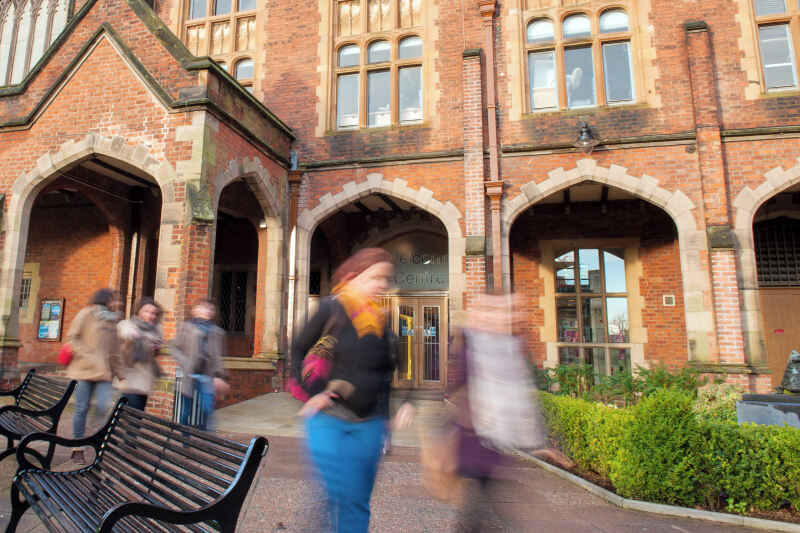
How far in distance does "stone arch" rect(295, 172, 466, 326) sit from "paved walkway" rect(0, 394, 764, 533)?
16.0 feet

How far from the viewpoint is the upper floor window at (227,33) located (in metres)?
11.5

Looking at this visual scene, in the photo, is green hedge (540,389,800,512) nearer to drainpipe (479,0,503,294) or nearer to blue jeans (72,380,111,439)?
drainpipe (479,0,503,294)

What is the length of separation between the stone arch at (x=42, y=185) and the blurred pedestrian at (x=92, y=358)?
2587mm

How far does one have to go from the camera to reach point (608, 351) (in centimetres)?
1061


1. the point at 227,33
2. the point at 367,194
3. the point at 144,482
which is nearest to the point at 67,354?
the point at 144,482

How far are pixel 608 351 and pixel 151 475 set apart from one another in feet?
33.2

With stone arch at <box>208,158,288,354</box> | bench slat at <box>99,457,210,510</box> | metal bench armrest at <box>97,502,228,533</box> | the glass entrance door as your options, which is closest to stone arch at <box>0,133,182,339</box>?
stone arch at <box>208,158,288,354</box>

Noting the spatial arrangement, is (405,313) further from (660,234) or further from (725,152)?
(725,152)

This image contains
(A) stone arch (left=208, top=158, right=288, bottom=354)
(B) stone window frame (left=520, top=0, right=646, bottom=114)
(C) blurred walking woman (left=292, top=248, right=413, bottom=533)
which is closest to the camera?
(C) blurred walking woman (left=292, top=248, right=413, bottom=533)

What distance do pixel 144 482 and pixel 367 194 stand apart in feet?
26.9

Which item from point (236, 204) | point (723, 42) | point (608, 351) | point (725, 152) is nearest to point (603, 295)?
point (608, 351)

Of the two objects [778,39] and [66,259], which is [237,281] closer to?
[66,259]

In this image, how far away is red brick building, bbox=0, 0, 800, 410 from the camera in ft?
26.5

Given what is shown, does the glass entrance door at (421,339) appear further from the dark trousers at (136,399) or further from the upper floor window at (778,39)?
the upper floor window at (778,39)
